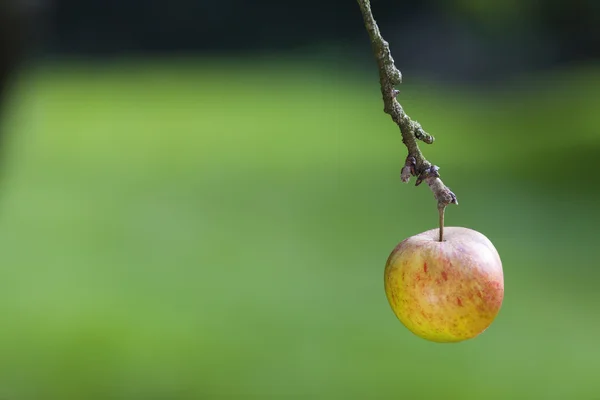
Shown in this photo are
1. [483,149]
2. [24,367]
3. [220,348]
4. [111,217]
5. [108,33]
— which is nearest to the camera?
[24,367]

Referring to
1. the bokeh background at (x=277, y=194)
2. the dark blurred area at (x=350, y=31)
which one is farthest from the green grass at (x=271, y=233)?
the dark blurred area at (x=350, y=31)

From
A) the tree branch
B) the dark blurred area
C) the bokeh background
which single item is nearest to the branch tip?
the tree branch

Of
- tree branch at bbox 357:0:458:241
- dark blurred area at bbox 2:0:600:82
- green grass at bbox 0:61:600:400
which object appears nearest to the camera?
tree branch at bbox 357:0:458:241

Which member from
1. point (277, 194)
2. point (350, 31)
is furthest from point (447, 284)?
point (350, 31)

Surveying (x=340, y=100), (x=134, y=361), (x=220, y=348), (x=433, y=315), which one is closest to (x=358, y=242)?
(x=220, y=348)

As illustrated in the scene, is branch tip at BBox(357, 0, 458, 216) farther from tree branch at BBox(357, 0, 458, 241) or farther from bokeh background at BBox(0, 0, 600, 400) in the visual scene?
bokeh background at BBox(0, 0, 600, 400)

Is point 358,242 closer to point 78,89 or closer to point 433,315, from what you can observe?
point 433,315
